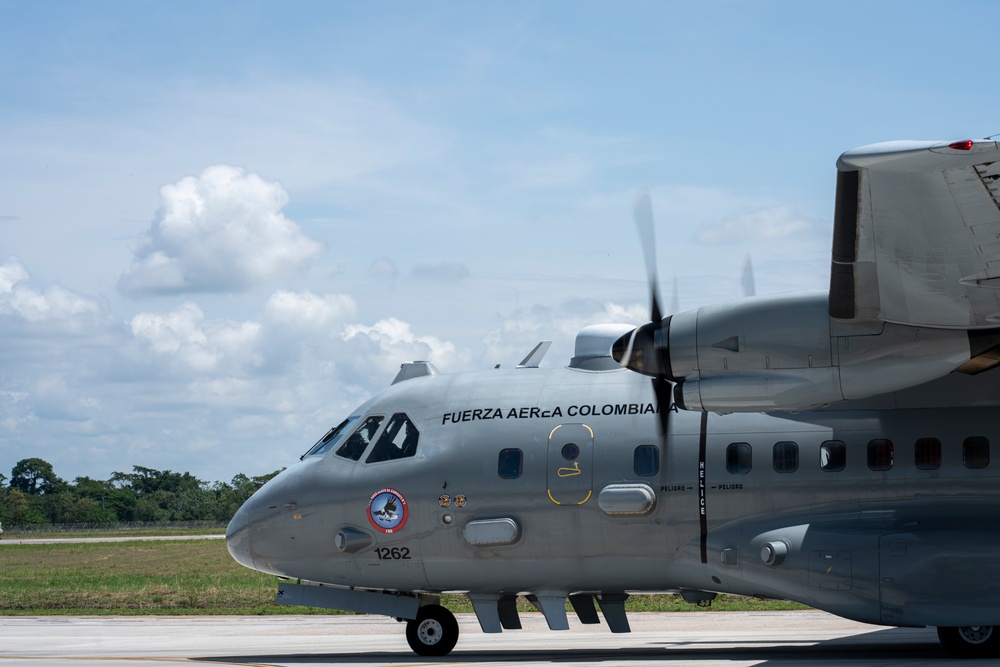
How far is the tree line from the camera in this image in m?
105

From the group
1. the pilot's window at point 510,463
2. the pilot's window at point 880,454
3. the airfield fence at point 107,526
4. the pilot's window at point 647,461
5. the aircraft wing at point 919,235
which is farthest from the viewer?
the airfield fence at point 107,526

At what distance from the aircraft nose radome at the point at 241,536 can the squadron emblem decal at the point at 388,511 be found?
2.07 metres

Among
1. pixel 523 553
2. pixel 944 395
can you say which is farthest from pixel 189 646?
pixel 944 395

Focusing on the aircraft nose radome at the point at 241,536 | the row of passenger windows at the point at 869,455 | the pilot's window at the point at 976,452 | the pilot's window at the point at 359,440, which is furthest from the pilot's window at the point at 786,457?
the aircraft nose radome at the point at 241,536

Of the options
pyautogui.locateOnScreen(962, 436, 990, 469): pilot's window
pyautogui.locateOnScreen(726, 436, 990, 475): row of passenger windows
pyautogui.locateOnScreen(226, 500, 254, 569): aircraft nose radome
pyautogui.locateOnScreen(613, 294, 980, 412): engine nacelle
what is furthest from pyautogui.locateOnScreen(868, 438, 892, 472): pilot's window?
pyautogui.locateOnScreen(226, 500, 254, 569): aircraft nose radome

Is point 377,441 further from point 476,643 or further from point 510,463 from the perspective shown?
point 476,643

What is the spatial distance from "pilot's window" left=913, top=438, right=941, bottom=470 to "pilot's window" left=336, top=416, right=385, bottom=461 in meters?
7.60

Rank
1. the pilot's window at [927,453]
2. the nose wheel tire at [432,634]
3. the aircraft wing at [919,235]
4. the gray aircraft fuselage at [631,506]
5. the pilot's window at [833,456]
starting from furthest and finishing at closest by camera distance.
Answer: the nose wheel tire at [432,634] → the pilot's window at [833,456] → the pilot's window at [927,453] → the gray aircraft fuselage at [631,506] → the aircraft wing at [919,235]

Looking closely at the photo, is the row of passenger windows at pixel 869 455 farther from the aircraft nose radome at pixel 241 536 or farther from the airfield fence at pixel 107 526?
the airfield fence at pixel 107 526

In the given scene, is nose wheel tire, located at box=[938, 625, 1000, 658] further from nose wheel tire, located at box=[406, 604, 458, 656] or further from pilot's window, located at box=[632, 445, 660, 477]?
nose wheel tire, located at box=[406, 604, 458, 656]

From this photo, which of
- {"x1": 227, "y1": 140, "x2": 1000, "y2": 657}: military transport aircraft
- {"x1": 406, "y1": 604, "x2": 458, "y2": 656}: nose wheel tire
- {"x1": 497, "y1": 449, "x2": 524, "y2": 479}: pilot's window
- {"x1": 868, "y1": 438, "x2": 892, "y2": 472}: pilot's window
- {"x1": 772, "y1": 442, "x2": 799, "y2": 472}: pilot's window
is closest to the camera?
{"x1": 227, "y1": 140, "x2": 1000, "y2": 657}: military transport aircraft

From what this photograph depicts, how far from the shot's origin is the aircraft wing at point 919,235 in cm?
886

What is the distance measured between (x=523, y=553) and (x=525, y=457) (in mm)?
1335

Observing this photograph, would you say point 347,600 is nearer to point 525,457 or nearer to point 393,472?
point 393,472
